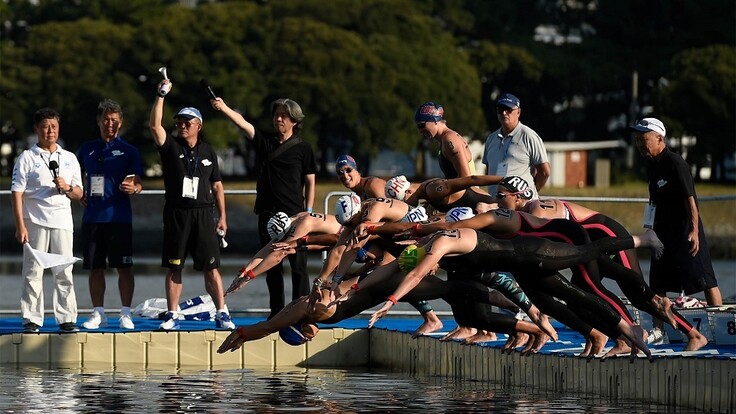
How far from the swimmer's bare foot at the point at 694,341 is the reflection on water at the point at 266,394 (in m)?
1.12

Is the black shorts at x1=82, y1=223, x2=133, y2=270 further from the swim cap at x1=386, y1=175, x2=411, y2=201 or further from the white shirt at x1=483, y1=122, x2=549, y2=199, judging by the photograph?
the white shirt at x1=483, y1=122, x2=549, y2=199

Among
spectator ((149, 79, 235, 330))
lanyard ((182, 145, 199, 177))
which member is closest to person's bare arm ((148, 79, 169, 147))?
spectator ((149, 79, 235, 330))

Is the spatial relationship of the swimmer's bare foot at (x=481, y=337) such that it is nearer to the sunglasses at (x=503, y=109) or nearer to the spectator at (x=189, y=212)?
the sunglasses at (x=503, y=109)

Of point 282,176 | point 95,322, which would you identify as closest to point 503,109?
point 282,176

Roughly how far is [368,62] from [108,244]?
48.7m

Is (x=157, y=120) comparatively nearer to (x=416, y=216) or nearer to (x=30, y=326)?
(x=30, y=326)

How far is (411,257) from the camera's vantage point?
1289 cm

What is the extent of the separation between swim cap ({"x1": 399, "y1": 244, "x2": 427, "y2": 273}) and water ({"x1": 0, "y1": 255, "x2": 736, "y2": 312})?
10514mm

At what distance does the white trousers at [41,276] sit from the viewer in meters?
16.4

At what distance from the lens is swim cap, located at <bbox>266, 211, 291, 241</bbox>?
15.5 m

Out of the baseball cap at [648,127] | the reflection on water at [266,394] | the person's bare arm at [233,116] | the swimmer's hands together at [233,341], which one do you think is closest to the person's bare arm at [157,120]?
the person's bare arm at [233,116]

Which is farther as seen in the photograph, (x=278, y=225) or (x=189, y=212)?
(x=189, y=212)

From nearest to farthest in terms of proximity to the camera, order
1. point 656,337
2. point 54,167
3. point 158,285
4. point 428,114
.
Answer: point 656,337 → point 428,114 → point 54,167 → point 158,285

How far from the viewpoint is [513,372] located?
47.4 ft
